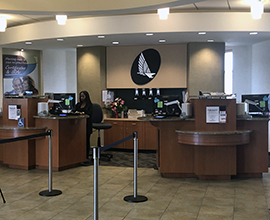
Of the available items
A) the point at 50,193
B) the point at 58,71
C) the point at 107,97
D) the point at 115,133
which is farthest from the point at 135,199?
the point at 58,71

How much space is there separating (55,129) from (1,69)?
14.1 ft

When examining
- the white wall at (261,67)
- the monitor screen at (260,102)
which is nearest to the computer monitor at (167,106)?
the monitor screen at (260,102)

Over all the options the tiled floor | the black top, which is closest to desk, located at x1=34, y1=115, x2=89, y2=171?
the tiled floor

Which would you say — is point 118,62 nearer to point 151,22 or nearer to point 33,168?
point 151,22

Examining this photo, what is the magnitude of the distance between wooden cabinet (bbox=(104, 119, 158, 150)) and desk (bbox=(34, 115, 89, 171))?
2159 millimetres

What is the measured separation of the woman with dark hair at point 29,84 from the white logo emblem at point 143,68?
10.8 ft

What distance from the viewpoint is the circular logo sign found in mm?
9617

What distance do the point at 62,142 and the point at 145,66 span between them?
358cm

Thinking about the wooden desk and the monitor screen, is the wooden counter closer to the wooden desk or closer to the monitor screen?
the wooden desk

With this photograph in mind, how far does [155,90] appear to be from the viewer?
9969mm

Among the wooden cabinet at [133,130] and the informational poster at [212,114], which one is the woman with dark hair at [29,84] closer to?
the wooden cabinet at [133,130]

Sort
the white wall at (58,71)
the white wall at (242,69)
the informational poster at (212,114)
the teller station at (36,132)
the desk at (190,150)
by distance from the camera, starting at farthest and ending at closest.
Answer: the white wall at (58,71) → the white wall at (242,69) → the teller station at (36,132) → the desk at (190,150) → the informational poster at (212,114)

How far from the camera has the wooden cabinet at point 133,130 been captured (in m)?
9.25

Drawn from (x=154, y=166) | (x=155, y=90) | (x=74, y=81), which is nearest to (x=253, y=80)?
(x=155, y=90)
